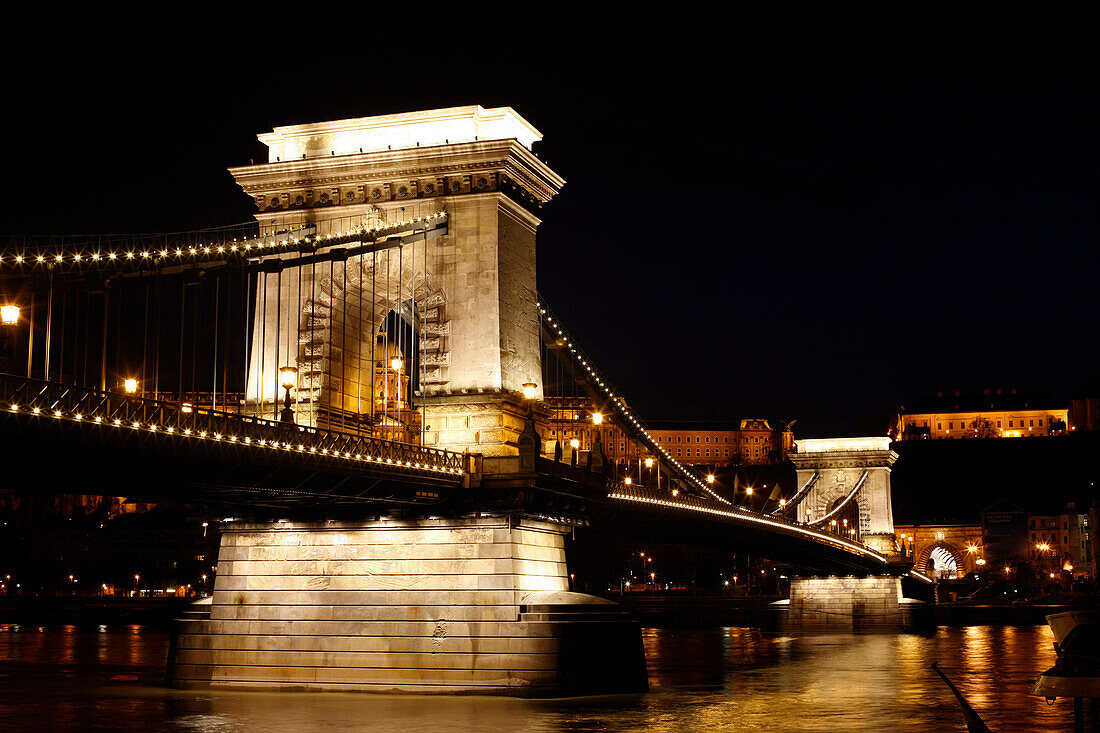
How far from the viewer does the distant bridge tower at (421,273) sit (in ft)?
131

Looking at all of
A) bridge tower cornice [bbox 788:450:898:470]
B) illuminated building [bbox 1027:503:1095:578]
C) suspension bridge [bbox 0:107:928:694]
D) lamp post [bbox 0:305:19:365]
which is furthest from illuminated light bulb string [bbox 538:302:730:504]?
illuminated building [bbox 1027:503:1095:578]

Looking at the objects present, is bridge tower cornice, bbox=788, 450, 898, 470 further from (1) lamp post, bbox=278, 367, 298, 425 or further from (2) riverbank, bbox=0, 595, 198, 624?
(1) lamp post, bbox=278, 367, 298, 425

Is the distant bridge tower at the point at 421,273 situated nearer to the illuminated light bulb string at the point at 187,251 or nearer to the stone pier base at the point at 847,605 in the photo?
the illuminated light bulb string at the point at 187,251

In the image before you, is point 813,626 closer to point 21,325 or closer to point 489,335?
point 489,335

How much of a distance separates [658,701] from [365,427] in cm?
1243

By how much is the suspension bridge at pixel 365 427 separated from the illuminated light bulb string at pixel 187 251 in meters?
0.07

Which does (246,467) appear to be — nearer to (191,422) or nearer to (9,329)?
(191,422)

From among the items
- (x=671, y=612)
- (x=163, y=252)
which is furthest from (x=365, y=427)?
(x=671, y=612)

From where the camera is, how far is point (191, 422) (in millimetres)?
26562

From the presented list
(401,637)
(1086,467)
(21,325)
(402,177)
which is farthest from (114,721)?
(1086,467)

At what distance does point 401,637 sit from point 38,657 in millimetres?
32908

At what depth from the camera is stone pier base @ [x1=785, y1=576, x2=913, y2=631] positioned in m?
88.2

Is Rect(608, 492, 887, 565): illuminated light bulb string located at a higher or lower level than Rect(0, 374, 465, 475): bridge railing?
lower

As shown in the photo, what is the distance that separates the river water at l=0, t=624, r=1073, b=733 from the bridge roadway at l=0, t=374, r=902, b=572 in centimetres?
505
